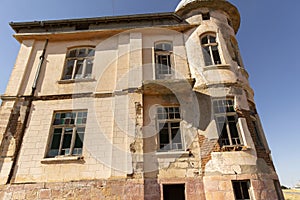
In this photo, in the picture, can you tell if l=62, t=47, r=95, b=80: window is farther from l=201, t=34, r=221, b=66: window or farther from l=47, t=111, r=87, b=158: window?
l=201, t=34, r=221, b=66: window

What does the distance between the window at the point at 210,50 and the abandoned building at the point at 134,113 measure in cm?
6

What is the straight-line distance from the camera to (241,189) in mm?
7238

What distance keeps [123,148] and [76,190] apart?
2.37 m

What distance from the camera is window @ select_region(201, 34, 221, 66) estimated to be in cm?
1018

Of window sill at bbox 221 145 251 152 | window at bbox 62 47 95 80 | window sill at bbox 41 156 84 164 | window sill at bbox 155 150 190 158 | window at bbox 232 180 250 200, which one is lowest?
window at bbox 232 180 250 200

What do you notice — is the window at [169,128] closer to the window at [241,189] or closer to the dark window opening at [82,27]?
the window at [241,189]

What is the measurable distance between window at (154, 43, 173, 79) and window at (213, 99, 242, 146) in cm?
303

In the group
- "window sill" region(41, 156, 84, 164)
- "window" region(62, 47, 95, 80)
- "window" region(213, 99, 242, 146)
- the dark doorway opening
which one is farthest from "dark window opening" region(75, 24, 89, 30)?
the dark doorway opening

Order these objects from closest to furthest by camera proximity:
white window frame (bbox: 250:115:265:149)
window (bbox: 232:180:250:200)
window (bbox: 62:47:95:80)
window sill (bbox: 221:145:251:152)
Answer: window (bbox: 232:180:250:200) → window sill (bbox: 221:145:251:152) → white window frame (bbox: 250:115:265:149) → window (bbox: 62:47:95:80)

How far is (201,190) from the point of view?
739 cm

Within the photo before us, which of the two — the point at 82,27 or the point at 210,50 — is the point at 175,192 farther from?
the point at 82,27

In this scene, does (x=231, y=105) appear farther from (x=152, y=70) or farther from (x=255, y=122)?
(x=152, y=70)

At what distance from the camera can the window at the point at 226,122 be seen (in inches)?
321

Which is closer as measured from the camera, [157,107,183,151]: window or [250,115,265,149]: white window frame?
[157,107,183,151]: window
